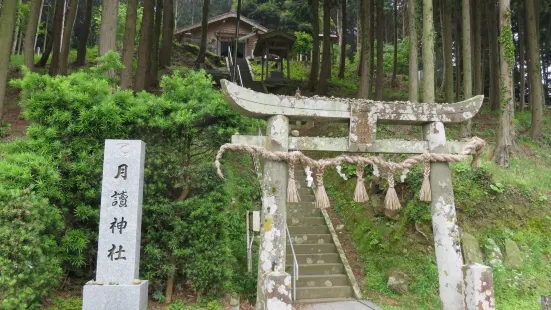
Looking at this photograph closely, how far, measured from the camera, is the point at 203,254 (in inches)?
237

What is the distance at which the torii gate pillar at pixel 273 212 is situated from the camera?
4.73 metres

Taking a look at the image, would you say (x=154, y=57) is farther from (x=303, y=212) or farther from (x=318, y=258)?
(x=318, y=258)

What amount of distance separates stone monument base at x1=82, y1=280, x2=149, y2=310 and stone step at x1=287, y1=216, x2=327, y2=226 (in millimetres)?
4842

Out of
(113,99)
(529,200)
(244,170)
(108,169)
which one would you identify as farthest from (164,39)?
(529,200)

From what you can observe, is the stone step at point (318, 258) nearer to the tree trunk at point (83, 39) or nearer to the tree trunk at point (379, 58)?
the tree trunk at point (379, 58)

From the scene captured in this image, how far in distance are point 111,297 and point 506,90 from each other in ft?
35.3

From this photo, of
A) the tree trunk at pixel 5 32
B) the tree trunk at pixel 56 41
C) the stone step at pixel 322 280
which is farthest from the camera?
the tree trunk at pixel 56 41

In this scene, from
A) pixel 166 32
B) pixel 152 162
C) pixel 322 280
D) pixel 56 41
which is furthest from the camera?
pixel 166 32

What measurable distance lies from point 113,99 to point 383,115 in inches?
169

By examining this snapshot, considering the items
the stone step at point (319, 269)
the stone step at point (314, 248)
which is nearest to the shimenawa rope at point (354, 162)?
the stone step at point (319, 269)

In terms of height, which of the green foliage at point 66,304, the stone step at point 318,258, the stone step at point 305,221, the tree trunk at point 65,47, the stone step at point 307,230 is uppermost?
the tree trunk at point 65,47

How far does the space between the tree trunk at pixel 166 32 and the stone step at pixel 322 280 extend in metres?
14.2

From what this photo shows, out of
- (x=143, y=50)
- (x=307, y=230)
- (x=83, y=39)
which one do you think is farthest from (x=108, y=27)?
(x=83, y=39)

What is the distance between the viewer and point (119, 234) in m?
5.02
